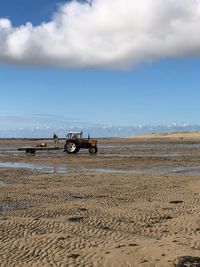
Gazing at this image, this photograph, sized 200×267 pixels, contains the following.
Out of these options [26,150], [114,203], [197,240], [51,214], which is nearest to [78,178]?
[114,203]

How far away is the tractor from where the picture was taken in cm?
3791

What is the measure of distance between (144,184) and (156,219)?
6323mm

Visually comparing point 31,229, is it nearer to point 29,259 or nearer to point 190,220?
point 29,259

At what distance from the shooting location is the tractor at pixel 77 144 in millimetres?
37906

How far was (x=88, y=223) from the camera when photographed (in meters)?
9.54

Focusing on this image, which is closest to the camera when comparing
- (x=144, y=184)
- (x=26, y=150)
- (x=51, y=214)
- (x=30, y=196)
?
(x=51, y=214)

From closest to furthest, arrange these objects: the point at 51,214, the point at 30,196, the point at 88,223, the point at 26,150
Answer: the point at 88,223, the point at 51,214, the point at 30,196, the point at 26,150

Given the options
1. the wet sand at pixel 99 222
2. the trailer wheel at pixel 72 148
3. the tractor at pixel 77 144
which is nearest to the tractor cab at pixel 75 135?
the tractor at pixel 77 144

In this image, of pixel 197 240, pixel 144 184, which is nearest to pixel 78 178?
pixel 144 184

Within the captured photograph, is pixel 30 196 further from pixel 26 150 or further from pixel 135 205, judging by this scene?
pixel 26 150

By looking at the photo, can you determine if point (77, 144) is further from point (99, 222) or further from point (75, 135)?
point (99, 222)

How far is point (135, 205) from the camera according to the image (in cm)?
1185

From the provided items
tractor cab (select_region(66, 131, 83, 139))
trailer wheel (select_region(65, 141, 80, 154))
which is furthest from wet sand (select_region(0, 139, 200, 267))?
tractor cab (select_region(66, 131, 83, 139))

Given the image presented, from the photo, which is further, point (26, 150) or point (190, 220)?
point (26, 150)
